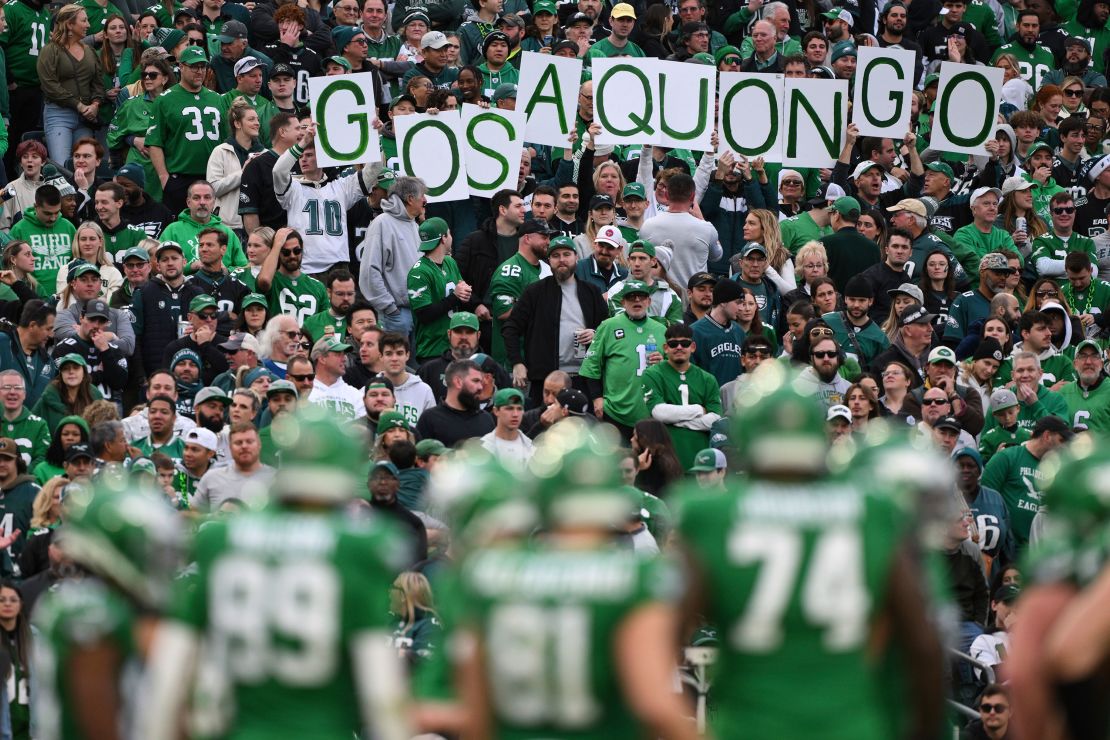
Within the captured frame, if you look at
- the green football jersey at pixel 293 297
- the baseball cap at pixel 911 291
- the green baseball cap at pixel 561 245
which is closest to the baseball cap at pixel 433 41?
the green football jersey at pixel 293 297

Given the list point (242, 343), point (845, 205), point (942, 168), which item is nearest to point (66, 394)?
point (242, 343)

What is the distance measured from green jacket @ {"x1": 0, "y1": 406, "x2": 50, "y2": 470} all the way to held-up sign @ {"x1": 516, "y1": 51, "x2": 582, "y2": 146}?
538cm

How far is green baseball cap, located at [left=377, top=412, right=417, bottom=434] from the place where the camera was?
539 inches

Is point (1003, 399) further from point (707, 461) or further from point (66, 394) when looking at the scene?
point (66, 394)

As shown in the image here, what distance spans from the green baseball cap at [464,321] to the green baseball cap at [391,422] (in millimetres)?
1663

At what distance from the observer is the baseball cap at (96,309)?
15180 mm

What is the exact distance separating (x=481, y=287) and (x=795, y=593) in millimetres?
10751

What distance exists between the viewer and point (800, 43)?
21516 mm

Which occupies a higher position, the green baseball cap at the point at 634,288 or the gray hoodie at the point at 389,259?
the green baseball cap at the point at 634,288

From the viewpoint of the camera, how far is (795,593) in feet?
20.5

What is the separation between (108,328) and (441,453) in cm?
310

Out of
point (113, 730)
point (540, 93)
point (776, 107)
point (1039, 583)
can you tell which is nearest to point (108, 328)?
point (540, 93)

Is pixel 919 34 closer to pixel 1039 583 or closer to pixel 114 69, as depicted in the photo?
pixel 114 69

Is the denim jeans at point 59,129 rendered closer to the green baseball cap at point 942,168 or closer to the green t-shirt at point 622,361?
the green t-shirt at point 622,361
